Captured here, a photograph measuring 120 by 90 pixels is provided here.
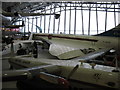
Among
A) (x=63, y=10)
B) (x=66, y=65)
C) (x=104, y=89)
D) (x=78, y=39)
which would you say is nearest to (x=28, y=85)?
(x=66, y=65)

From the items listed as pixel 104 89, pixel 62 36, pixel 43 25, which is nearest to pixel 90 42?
pixel 62 36

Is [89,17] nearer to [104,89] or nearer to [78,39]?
[78,39]

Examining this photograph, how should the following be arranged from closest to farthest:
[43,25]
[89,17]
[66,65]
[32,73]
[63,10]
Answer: [32,73] < [66,65] < [89,17] < [63,10] < [43,25]

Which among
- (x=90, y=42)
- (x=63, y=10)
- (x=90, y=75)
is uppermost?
(x=63, y=10)

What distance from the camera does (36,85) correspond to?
8.39 ft

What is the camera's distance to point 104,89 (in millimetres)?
2156

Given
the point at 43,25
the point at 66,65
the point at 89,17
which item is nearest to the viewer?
the point at 66,65

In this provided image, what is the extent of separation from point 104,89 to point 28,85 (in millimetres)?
1335

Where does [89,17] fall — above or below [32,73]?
above

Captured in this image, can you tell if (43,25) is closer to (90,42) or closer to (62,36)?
(62,36)

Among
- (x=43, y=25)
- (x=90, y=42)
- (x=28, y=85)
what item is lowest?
(x=28, y=85)

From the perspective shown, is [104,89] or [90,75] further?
[90,75]

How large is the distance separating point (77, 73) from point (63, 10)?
1330cm

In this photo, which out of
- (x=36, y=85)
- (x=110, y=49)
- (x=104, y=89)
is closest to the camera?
(x=104, y=89)
